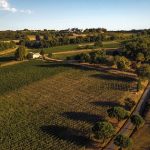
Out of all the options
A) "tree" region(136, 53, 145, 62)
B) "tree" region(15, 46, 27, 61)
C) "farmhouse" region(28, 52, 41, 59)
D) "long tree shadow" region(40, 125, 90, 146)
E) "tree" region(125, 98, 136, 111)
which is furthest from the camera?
"farmhouse" region(28, 52, 41, 59)

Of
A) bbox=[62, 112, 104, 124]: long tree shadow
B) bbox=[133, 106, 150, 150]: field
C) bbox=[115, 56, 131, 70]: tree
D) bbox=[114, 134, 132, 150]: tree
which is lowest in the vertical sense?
bbox=[133, 106, 150, 150]: field

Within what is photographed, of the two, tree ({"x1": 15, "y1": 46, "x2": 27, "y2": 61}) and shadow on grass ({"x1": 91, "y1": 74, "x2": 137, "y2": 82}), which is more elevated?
A: tree ({"x1": 15, "y1": 46, "x2": 27, "y2": 61})

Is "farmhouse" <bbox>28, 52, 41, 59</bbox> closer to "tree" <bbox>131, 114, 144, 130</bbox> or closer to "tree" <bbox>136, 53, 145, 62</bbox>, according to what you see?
"tree" <bbox>136, 53, 145, 62</bbox>

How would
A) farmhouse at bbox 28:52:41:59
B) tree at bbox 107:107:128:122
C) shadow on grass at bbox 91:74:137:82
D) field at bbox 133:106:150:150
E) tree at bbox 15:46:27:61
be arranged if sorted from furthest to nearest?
farmhouse at bbox 28:52:41:59 < tree at bbox 15:46:27:61 < shadow on grass at bbox 91:74:137:82 < tree at bbox 107:107:128:122 < field at bbox 133:106:150:150

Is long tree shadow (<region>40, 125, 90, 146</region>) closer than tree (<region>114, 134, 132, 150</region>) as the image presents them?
No

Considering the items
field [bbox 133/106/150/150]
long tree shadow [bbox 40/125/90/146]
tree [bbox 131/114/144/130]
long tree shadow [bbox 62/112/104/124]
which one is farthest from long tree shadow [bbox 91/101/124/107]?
long tree shadow [bbox 40/125/90/146]

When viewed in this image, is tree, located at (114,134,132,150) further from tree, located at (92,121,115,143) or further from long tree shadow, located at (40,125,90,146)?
long tree shadow, located at (40,125,90,146)

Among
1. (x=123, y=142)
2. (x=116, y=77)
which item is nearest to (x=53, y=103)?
(x=123, y=142)
